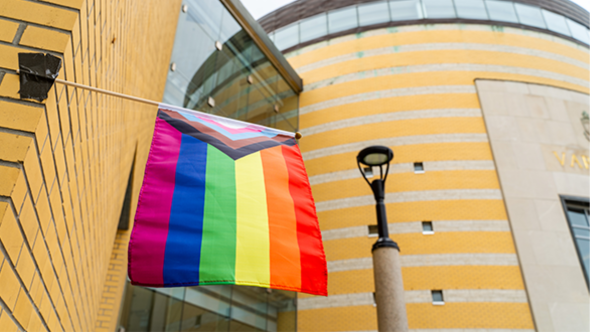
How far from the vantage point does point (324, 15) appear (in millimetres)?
20312

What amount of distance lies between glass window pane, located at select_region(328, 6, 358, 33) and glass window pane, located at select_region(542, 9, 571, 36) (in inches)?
345

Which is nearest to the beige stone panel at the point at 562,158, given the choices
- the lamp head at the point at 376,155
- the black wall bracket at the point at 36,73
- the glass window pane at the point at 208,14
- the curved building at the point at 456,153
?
the curved building at the point at 456,153

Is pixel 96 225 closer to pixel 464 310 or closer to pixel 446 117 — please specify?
pixel 464 310

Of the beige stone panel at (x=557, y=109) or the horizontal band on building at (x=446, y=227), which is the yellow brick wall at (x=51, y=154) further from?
the beige stone panel at (x=557, y=109)

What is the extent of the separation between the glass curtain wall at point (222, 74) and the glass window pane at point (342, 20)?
3.94 m

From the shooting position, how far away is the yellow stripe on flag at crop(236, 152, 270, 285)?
105 inches

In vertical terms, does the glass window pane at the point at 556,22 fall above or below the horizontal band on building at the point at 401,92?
above

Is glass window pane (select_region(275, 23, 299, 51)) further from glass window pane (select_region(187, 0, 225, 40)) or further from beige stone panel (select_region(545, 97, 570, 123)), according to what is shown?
beige stone panel (select_region(545, 97, 570, 123))

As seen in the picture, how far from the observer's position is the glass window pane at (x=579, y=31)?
1897cm

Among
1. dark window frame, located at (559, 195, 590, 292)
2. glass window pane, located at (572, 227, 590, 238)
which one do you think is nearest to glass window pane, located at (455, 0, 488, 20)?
dark window frame, located at (559, 195, 590, 292)

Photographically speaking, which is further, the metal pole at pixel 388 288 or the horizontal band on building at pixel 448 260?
the horizontal band on building at pixel 448 260

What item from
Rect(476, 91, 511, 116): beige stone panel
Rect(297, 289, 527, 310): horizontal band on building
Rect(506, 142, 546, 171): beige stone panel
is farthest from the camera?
Rect(476, 91, 511, 116): beige stone panel

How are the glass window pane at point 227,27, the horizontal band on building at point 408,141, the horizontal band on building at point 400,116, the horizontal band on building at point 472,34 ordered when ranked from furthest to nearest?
the horizontal band on building at point 472,34
the horizontal band on building at point 400,116
the horizontal band on building at point 408,141
the glass window pane at point 227,27

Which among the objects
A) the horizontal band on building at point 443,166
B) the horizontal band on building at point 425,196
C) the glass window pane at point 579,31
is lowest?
the horizontal band on building at point 425,196
